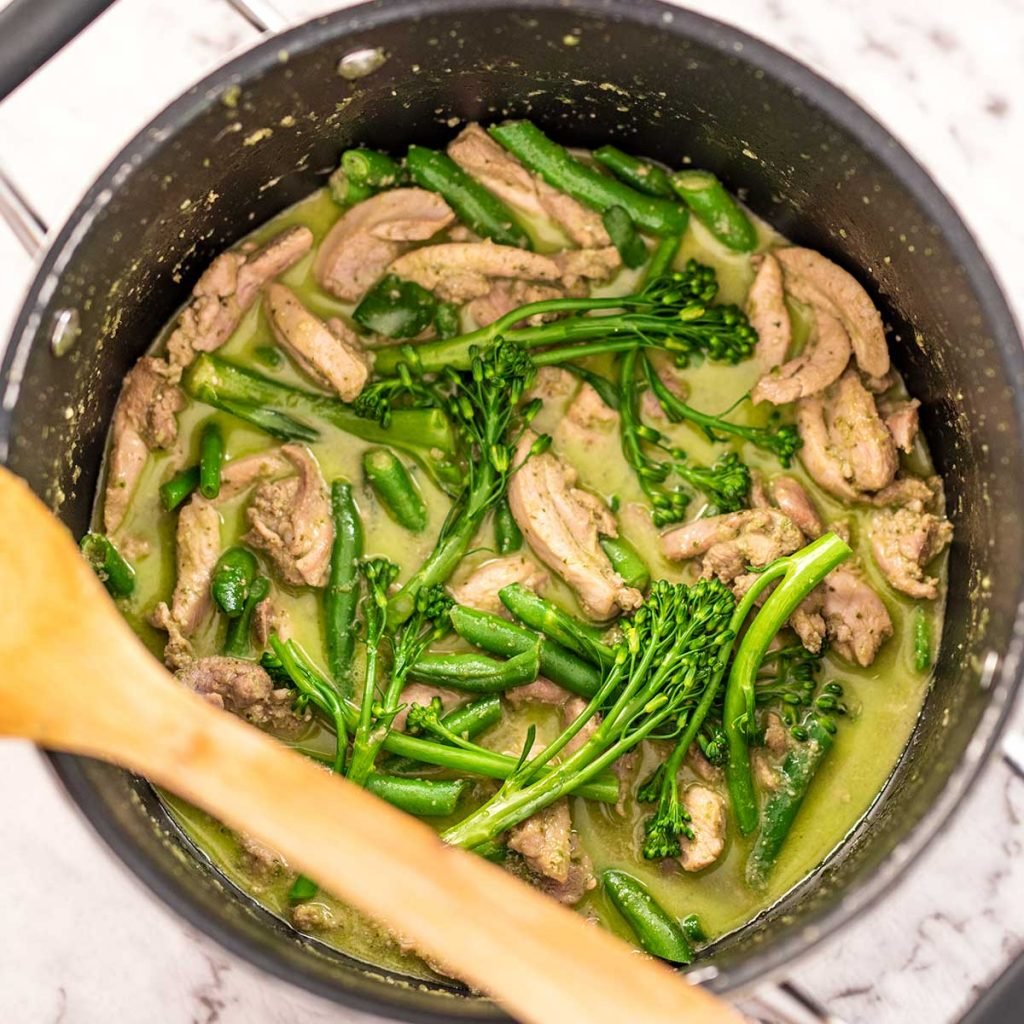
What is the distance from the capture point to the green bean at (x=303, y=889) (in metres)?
2.41

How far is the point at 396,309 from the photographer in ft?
8.63

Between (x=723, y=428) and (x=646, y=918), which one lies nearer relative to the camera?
(x=646, y=918)

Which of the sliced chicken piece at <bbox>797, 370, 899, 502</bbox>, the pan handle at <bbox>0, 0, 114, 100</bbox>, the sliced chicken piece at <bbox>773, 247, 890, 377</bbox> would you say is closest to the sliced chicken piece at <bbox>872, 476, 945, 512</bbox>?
the sliced chicken piece at <bbox>797, 370, 899, 502</bbox>

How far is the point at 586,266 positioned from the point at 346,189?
1.86 ft

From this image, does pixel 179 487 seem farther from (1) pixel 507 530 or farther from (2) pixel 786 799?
(2) pixel 786 799

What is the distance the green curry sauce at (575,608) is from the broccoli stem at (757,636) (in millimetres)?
155

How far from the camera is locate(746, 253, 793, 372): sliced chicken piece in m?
2.63

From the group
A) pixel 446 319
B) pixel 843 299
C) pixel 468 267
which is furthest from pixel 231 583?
pixel 843 299

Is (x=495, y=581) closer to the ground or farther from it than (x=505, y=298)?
closer to the ground

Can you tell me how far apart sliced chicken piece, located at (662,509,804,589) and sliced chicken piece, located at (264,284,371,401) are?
2.49 feet

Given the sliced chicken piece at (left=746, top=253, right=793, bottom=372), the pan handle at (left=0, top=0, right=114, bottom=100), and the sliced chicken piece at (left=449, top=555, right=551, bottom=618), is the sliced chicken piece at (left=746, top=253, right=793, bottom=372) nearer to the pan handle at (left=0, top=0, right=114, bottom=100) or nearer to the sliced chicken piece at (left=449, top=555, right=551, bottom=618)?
the sliced chicken piece at (left=449, top=555, right=551, bottom=618)

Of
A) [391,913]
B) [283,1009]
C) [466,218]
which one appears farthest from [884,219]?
[283,1009]

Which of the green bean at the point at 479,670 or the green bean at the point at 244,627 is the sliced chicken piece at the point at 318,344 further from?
the green bean at the point at 479,670

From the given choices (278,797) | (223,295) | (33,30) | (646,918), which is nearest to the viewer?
(278,797)
